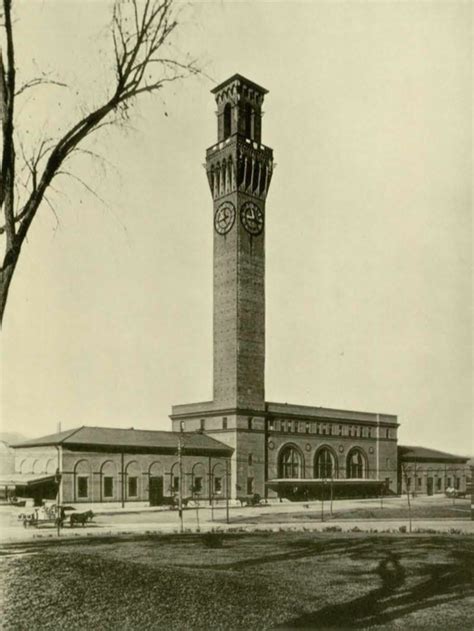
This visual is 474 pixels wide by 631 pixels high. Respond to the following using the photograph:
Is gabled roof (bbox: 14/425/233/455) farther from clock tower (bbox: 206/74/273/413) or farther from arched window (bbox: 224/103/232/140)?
arched window (bbox: 224/103/232/140)

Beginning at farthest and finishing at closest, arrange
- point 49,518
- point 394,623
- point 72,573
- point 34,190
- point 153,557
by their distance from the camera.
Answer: point 49,518
point 153,557
point 72,573
point 394,623
point 34,190

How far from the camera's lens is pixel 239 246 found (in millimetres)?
62031

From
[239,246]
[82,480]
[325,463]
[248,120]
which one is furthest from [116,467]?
[248,120]

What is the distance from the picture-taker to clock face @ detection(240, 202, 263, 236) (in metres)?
62.6

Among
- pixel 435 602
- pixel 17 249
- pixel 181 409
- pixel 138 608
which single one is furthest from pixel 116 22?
pixel 181 409

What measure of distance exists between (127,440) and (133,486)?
3.66 metres

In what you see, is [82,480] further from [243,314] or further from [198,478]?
[243,314]

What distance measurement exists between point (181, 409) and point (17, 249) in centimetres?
5955

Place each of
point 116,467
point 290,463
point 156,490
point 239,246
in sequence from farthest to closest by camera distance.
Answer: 1. point 290,463
2. point 239,246
3. point 156,490
4. point 116,467

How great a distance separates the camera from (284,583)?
1477 cm

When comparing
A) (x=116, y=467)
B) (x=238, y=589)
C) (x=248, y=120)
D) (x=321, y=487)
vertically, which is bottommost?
(x=321, y=487)

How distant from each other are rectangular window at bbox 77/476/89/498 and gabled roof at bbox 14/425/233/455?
2.51m

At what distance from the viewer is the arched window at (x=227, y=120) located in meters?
64.1

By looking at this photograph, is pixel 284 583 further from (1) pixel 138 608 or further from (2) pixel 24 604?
(2) pixel 24 604
